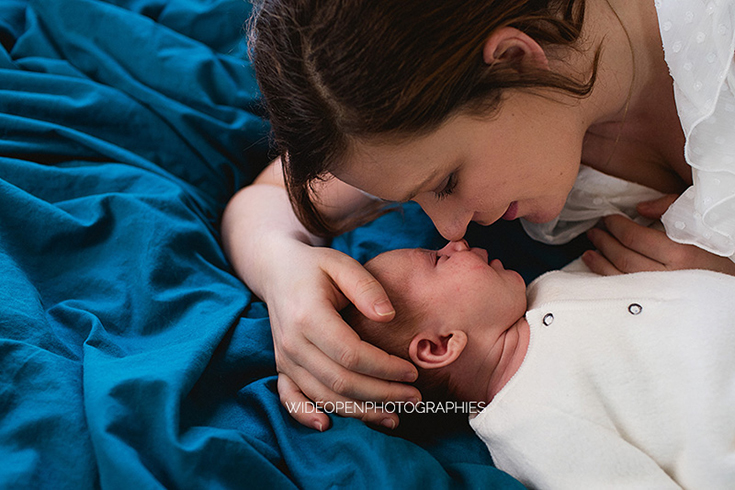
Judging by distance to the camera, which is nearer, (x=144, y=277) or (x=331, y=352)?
(x=331, y=352)

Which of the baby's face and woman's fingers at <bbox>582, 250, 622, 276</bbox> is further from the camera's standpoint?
woman's fingers at <bbox>582, 250, 622, 276</bbox>

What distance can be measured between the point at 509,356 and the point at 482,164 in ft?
1.18

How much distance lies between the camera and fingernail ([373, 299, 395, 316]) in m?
0.97

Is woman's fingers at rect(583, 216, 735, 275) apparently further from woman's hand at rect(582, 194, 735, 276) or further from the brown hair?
the brown hair

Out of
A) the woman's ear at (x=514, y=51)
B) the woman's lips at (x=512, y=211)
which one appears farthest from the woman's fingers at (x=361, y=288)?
the woman's ear at (x=514, y=51)

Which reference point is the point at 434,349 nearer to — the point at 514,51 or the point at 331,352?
the point at 331,352

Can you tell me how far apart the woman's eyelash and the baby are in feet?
0.58

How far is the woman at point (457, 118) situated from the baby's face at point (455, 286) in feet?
0.27

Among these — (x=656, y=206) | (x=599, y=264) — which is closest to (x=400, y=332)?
(x=599, y=264)

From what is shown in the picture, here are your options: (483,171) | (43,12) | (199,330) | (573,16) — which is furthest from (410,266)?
(43,12)

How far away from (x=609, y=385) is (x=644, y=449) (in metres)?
0.10

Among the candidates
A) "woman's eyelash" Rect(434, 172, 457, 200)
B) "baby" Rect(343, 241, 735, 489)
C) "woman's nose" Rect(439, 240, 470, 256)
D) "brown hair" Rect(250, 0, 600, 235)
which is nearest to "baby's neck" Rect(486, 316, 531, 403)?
"baby" Rect(343, 241, 735, 489)

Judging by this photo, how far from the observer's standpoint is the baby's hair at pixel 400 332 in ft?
3.45

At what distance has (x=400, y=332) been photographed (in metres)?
1.06
